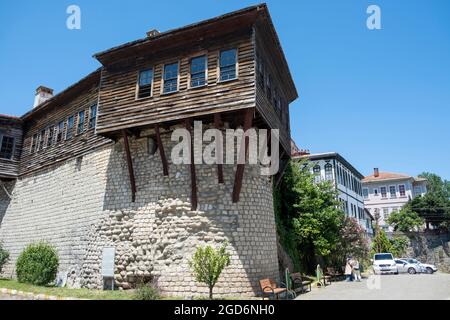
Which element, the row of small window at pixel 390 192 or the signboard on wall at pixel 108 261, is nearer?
the signboard on wall at pixel 108 261

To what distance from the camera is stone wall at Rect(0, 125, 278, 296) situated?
11.9m

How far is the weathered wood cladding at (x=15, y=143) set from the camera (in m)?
22.6

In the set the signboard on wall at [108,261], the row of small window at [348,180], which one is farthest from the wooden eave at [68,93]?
the row of small window at [348,180]

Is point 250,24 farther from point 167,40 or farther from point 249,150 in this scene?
point 249,150

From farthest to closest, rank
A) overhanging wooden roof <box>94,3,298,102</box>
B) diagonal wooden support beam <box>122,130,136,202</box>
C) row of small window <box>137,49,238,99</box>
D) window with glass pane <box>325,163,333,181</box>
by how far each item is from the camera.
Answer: window with glass pane <box>325,163,333,181</box>
diagonal wooden support beam <box>122,130,136,202</box>
row of small window <box>137,49,238,99</box>
overhanging wooden roof <box>94,3,298,102</box>

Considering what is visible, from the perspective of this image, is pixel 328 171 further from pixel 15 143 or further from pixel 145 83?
pixel 15 143

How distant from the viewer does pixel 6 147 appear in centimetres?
2284

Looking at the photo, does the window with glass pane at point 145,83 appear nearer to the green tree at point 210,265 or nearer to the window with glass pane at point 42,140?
the green tree at point 210,265

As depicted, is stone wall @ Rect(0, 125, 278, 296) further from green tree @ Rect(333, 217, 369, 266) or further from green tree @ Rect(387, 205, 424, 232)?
green tree @ Rect(387, 205, 424, 232)

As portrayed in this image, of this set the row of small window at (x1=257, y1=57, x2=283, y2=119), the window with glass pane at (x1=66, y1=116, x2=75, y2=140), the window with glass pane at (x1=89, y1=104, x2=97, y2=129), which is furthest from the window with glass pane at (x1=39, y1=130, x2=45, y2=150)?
the row of small window at (x1=257, y1=57, x2=283, y2=119)

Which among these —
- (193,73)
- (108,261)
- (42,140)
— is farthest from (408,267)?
(42,140)

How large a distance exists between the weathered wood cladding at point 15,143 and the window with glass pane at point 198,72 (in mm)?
17002

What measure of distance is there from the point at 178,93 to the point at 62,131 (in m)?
10.4

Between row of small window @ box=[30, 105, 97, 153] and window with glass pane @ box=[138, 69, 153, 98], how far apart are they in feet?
14.1
